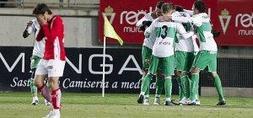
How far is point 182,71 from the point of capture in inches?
849

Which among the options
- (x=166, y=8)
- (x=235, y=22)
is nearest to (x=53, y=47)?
(x=166, y=8)

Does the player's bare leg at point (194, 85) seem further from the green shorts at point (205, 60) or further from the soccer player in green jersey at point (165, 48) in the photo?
the soccer player in green jersey at point (165, 48)

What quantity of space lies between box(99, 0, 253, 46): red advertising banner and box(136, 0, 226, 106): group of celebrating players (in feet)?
21.1

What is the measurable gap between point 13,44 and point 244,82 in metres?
7.57

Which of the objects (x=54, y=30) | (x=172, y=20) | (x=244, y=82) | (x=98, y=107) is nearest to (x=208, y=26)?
(x=172, y=20)

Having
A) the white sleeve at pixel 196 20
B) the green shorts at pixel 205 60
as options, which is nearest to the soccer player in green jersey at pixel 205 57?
the green shorts at pixel 205 60

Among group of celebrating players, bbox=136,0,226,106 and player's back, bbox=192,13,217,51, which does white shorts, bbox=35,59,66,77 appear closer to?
group of celebrating players, bbox=136,0,226,106

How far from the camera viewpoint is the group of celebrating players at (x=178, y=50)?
2027cm

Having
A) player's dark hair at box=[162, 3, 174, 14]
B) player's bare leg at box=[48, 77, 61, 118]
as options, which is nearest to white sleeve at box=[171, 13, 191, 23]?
player's dark hair at box=[162, 3, 174, 14]

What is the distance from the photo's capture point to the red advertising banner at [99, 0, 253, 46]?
28500mm

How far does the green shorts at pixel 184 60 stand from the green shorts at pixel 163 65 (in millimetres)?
Answer: 1140

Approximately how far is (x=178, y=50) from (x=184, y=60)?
29cm

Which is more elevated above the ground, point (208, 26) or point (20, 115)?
point (208, 26)

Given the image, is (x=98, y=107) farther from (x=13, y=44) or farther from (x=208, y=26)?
(x=13, y=44)
